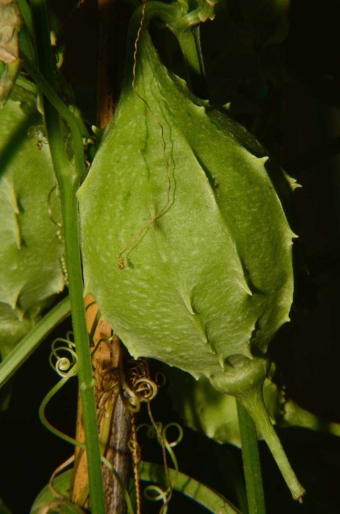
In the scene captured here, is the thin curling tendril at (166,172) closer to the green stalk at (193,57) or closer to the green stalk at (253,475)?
the green stalk at (193,57)

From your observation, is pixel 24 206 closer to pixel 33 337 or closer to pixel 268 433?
pixel 33 337

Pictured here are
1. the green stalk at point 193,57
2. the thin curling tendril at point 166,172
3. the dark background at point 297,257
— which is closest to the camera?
the thin curling tendril at point 166,172

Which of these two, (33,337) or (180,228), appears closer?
(180,228)

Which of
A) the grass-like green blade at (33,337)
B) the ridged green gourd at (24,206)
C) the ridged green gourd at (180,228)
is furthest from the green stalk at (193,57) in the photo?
the grass-like green blade at (33,337)

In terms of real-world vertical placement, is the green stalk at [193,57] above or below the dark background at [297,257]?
above

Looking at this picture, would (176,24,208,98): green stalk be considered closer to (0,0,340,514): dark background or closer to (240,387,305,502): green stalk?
(0,0,340,514): dark background

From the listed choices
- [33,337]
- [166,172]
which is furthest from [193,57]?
[33,337]

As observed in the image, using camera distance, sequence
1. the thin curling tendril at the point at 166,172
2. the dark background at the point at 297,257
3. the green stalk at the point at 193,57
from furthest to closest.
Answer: the dark background at the point at 297,257 < the green stalk at the point at 193,57 < the thin curling tendril at the point at 166,172
